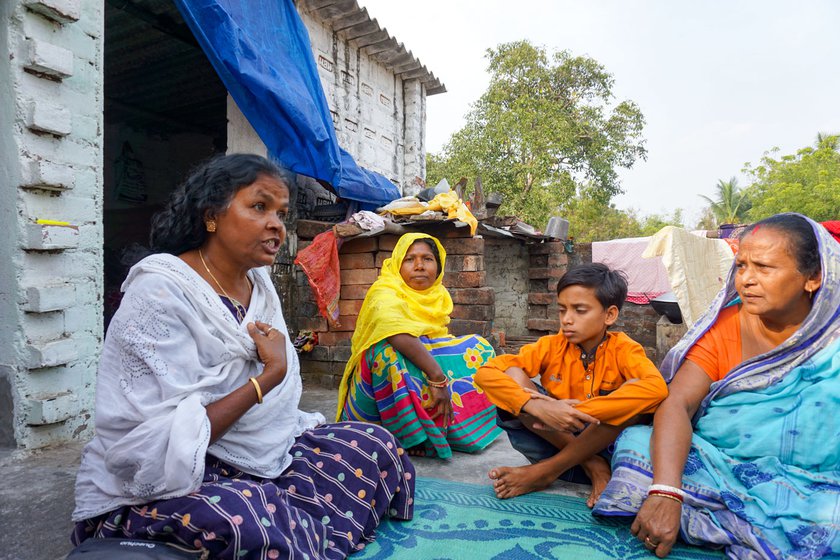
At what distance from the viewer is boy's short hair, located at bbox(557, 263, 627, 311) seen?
2443mm

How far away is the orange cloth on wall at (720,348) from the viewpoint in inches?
87.4

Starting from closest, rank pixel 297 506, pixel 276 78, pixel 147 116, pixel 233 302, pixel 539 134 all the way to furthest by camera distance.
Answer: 1. pixel 297 506
2. pixel 233 302
3. pixel 276 78
4. pixel 147 116
5. pixel 539 134

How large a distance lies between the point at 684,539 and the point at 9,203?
335cm

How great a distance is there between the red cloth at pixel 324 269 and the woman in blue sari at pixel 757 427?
3012 mm

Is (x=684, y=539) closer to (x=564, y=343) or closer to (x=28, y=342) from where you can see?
(x=564, y=343)

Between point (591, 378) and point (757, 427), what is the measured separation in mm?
667

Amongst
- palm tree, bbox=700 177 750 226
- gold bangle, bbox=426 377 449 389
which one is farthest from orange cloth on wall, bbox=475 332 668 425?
palm tree, bbox=700 177 750 226

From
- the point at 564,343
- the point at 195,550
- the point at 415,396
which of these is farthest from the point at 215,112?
the point at 195,550

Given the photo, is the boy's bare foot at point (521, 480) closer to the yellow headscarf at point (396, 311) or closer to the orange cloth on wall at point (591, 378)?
the orange cloth on wall at point (591, 378)

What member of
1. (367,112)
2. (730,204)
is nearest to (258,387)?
(367,112)

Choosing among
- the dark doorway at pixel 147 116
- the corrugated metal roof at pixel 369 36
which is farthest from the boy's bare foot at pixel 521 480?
the corrugated metal roof at pixel 369 36

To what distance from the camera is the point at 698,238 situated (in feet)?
17.2

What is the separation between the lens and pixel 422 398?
3.07m

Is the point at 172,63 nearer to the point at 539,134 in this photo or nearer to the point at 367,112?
the point at 367,112
